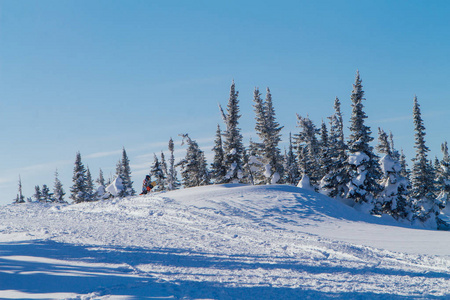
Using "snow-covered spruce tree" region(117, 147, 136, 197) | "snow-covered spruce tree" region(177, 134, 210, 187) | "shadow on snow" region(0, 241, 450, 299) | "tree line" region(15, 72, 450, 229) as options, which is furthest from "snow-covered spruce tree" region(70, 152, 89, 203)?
"shadow on snow" region(0, 241, 450, 299)

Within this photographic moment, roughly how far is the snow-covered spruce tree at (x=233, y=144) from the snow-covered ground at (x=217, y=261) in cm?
2488

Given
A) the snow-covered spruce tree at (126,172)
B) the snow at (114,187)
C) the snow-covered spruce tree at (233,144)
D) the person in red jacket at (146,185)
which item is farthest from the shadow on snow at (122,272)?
the snow-covered spruce tree at (126,172)

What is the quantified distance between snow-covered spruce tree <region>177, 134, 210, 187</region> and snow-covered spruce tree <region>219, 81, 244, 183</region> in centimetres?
547

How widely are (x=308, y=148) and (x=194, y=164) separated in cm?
1611

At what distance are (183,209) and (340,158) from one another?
21.0 m

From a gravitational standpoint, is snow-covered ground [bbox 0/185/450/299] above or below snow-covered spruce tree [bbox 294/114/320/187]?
below

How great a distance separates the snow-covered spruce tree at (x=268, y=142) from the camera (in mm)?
41688

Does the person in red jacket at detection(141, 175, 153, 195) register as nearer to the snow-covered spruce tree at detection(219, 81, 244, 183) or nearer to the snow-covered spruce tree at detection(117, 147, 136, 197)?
the snow-covered spruce tree at detection(219, 81, 244, 183)

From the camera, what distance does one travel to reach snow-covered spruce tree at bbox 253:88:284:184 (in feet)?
137

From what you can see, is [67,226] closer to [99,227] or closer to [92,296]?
[99,227]

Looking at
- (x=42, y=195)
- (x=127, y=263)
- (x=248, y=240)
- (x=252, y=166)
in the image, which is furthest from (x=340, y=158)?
(x=42, y=195)

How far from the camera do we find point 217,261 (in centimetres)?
955

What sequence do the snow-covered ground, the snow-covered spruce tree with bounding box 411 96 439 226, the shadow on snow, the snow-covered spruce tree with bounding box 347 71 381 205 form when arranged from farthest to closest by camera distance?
the snow-covered spruce tree with bounding box 411 96 439 226 < the snow-covered spruce tree with bounding box 347 71 381 205 < the snow-covered ground < the shadow on snow

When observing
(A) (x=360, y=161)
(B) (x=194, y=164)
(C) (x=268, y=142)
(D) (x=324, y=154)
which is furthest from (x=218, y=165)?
(A) (x=360, y=161)
